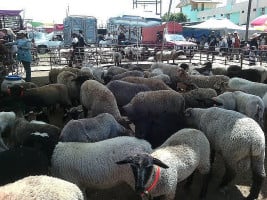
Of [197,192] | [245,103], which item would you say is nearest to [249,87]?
[245,103]

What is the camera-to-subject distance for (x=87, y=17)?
23.6 meters

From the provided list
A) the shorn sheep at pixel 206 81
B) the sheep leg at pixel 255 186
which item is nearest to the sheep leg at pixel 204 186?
the sheep leg at pixel 255 186

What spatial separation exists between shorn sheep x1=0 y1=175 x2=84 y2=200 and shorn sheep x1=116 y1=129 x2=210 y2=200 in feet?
2.12

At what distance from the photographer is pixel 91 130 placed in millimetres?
4801

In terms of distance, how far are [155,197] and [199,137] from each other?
0.99m

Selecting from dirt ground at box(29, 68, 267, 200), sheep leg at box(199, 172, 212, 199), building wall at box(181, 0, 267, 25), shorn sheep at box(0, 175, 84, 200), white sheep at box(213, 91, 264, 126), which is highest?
building wall at box(181, 0, 267, 25)

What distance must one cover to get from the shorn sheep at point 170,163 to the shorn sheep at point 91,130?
0.91 m

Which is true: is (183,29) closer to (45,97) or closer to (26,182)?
(45,97)

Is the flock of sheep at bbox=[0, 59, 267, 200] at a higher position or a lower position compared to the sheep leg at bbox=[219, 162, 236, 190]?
higher

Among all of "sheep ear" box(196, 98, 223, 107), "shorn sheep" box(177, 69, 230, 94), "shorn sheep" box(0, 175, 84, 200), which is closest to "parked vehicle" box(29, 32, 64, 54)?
"shorn sheep" box(177, 69, 230, 94)

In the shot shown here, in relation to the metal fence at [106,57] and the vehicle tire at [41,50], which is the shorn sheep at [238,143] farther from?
the vehicle tire at [41,50]

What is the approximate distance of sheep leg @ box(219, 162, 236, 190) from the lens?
15.8 feet

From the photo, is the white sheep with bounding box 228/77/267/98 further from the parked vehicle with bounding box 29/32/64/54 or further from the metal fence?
the parked vehicle with bounding box 29/32/64/54

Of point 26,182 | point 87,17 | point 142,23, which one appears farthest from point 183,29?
point 26,182
